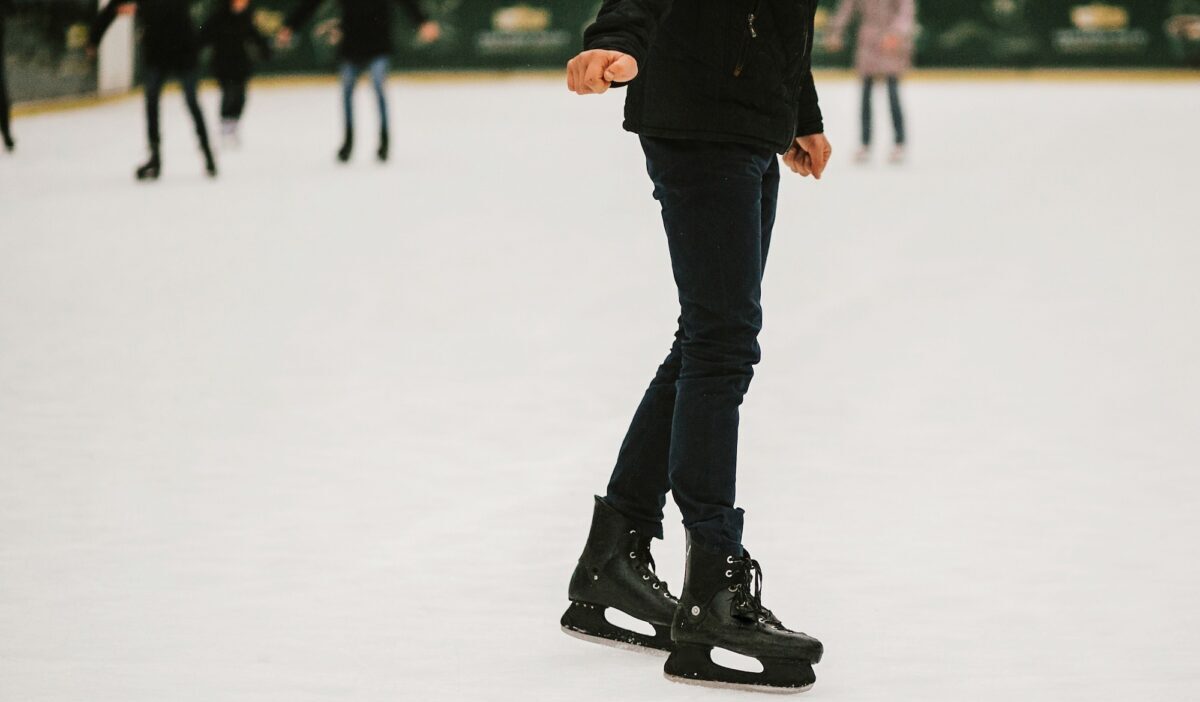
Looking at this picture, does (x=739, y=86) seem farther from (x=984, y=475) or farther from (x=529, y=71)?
(x=529, y=71)

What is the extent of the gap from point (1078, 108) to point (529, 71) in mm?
7589

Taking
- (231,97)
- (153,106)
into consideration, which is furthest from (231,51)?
(153,106)

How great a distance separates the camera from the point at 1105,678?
9.46 feet

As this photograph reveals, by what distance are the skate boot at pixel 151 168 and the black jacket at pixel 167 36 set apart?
539mm

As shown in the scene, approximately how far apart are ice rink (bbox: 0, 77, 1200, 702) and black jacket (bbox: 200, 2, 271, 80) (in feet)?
11.0

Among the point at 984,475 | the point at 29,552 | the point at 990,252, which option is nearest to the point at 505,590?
the point at 29,552

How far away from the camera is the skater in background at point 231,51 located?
44.1ft

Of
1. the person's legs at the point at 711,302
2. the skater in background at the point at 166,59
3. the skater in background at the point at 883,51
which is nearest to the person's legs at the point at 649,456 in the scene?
the person's legs at the point at 711,302

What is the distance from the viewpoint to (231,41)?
13922 millimetres

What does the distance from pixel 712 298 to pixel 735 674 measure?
0.57 meters

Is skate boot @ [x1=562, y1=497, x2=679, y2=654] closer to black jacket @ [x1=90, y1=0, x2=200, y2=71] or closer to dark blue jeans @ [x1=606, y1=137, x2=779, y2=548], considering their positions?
dark blue jeans @ [x1=606, y1=137, x2=779, y2=548]

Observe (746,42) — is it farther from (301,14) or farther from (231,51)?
(231,51)

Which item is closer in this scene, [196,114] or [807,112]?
[807,112]

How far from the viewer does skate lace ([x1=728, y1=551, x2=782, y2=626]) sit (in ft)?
9.23
